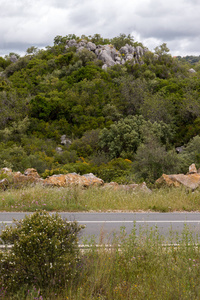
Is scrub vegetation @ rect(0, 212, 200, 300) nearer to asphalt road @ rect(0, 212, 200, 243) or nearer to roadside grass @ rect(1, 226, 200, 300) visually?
roadside grass @ rect(1, 226, 200, 300)

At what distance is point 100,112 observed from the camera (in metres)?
42.2

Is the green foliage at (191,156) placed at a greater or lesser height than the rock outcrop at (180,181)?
greater

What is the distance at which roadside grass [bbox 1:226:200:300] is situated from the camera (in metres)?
3.80

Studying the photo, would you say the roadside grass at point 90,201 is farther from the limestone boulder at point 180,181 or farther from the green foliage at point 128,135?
the green foliage at point 128,135

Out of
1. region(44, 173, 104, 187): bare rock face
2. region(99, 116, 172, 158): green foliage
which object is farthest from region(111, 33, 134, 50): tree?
region(44, 173, 104, 187): bare rock face

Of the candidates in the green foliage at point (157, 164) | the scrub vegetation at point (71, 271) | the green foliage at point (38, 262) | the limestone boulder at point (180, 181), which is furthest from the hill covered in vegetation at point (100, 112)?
the green foliage at point (38, 262)

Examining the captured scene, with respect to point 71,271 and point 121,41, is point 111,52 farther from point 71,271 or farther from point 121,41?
point 71,271

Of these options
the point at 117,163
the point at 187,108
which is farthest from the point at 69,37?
the point at 117,163

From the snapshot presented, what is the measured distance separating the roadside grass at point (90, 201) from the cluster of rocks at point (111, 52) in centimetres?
4353

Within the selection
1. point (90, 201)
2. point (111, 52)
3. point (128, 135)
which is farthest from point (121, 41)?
point (90, 201)

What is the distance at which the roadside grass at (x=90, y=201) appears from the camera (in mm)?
10141

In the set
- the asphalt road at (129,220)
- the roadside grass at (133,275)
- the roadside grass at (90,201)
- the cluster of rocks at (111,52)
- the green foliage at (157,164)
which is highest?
the cluster of rocks at (111,52)

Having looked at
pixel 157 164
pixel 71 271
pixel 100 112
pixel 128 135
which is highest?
pixel 100 112

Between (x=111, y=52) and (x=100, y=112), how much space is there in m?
19.1
